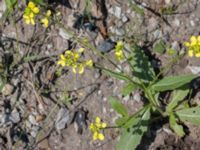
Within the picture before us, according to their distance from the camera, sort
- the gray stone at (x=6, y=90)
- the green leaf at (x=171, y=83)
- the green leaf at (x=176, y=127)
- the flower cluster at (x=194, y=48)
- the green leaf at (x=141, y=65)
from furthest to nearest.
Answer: the gray stone at (x=6, y=90) < the green leaf at (x=141, y=65) < the green leaf at (x=176, y=127) < the green leaf at (x=171, y=83) < the flower cluster at (x=194, y=48)

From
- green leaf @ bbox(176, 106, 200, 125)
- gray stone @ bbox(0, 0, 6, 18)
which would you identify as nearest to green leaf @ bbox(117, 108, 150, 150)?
green leaf @ bbox(176, 106, 200, 125)

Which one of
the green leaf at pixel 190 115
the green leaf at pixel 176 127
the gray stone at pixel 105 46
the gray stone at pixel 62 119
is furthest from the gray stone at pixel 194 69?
the gray stone at pixel 62 119

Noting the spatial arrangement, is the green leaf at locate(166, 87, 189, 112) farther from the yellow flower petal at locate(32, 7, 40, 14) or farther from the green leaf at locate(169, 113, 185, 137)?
the yellow flower petal at locate(32, 7, 40, 14)

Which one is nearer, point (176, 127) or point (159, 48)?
point (176, 127)

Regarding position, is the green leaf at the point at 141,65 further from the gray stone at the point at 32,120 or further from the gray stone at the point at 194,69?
the gray stone at the point at 32,120

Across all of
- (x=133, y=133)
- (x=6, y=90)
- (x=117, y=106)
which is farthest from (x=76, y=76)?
(x=133, y=133)

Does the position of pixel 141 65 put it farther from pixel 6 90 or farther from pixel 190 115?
pixel 6 90
